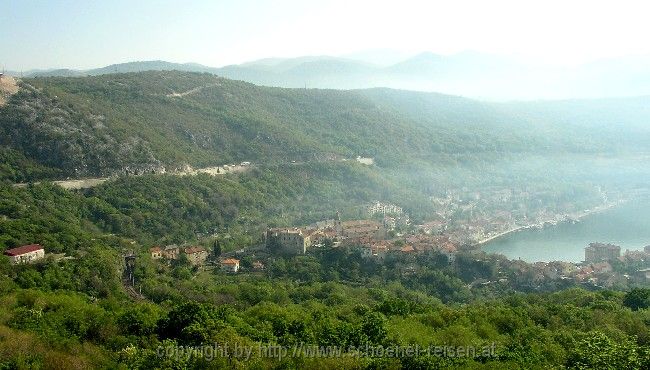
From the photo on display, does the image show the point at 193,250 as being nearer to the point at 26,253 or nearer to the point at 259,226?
the point at 259,226

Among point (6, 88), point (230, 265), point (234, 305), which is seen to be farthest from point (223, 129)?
point (234, 305)

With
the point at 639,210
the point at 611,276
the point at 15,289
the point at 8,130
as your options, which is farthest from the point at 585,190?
the point at 15,289

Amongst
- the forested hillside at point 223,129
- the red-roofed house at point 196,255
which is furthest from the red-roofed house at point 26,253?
the forested hillside at point 223,129

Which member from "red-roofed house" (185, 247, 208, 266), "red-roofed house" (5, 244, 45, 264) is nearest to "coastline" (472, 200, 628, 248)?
"red-roofed house" (185, 247, 208, 266)

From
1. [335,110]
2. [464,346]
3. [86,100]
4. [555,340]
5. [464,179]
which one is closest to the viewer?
[464,346]

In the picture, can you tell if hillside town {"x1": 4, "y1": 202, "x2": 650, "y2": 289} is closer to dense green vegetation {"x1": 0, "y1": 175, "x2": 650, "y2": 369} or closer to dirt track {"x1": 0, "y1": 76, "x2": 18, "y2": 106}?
dense green vegetation {"x1": 0, "y1": 175, "x2": 650, "y2": 369}

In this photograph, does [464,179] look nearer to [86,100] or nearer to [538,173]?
[538,173]
